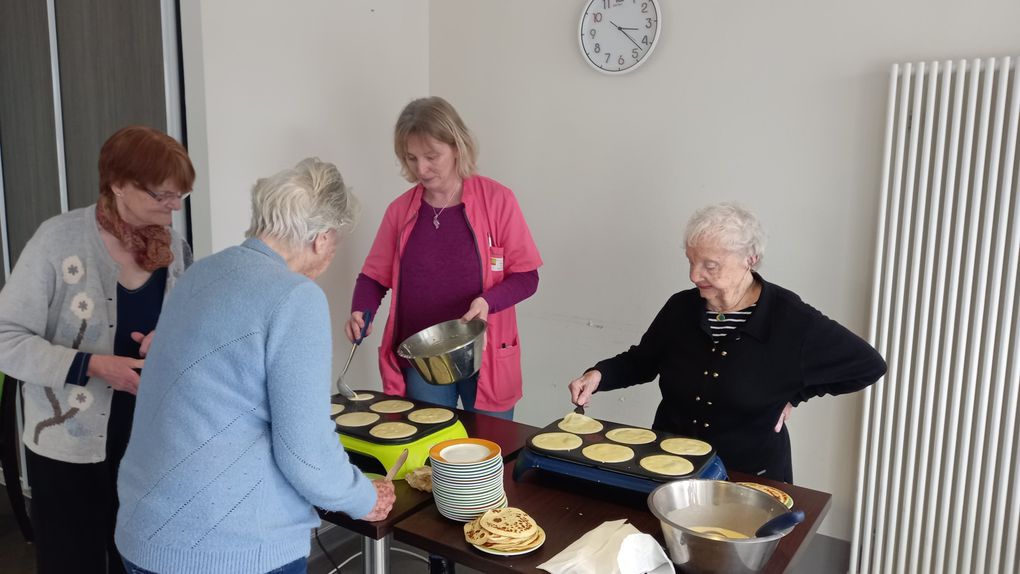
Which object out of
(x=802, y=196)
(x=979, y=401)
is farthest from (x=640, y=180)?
(x=979, y=401)

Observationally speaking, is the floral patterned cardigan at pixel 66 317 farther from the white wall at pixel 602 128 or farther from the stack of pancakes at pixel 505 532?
the stack of pancakes at pixel 505 532

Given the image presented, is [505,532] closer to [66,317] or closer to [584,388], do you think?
[584,388]

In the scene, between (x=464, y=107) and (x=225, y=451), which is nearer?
(x=225, y=451)

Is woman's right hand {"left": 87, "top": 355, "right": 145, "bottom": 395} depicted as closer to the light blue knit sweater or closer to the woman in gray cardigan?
the woman in gray cardigan

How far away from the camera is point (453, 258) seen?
224 cm

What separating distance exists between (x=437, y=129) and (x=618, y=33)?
3.29 feet

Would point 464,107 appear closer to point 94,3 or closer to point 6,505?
point 94,3

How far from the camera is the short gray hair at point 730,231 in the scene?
1.76 m

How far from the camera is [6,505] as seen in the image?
10.4 ft

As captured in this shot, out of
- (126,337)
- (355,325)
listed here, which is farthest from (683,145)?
(126,337)

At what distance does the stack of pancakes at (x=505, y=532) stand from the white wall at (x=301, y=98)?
1.57 meters

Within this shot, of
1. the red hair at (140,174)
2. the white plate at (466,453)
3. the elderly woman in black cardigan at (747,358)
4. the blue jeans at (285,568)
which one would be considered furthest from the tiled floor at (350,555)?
the red hair at (140,174)

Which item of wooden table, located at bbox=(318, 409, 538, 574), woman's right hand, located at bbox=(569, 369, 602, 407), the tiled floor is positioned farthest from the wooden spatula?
the tiled floor

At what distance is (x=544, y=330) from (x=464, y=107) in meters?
1.08
